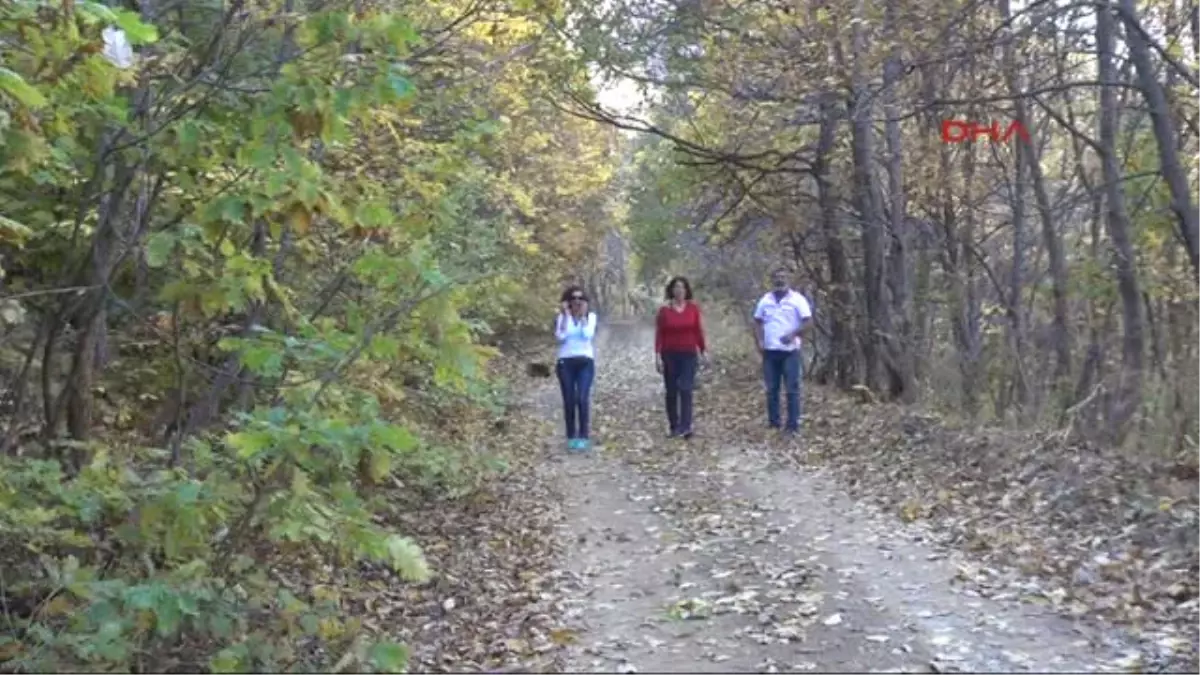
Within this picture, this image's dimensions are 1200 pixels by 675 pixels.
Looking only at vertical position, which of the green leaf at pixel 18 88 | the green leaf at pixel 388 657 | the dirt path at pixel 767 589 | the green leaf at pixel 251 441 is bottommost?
the dirt path at pixel 767 589

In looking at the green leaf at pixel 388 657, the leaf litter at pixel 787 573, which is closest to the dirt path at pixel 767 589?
the leaf litter at pixel 787 573

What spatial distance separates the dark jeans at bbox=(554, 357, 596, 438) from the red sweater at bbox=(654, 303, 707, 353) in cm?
93

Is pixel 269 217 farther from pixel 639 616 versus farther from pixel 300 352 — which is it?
pixel 639 616

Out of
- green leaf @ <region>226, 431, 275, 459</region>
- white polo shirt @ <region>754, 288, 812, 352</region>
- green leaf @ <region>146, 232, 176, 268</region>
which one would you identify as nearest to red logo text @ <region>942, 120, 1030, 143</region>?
white polo shirt @ <region>754, 288, 812, 352</region>

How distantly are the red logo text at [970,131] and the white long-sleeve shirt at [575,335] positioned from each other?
6284 mm

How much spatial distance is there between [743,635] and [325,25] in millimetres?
3465

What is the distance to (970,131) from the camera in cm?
1658

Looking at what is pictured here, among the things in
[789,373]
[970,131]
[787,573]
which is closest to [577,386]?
[789,373]

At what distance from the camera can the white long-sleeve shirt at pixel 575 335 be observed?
1340 cm

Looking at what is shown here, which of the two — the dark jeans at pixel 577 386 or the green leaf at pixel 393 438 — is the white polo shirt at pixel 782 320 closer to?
the dark jeans at pixel 577 386

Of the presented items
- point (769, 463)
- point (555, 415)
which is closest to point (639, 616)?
point (769, 463)

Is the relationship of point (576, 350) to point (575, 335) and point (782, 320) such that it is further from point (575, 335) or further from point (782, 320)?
point (782, 320)

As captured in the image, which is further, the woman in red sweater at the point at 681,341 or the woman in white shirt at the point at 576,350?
the woman in red sweater at the point at 681,341

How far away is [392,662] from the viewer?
15.3 feet
